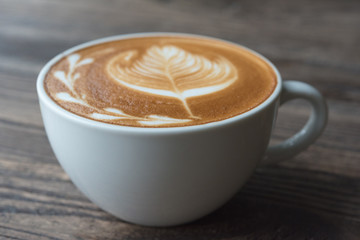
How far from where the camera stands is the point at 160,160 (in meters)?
0.57

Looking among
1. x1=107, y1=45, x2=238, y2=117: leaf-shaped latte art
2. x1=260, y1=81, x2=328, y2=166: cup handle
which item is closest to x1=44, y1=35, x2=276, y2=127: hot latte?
x1=107, y1=45, x2=238, y2=117: leaf-shaped latte art

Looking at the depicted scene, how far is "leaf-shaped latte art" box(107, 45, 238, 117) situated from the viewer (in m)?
0.68

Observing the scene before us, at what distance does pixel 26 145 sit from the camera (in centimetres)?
91

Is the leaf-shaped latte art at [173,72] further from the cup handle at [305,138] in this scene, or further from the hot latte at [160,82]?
the cup handle at [305,138]

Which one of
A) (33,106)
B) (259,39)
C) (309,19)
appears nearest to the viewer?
(33,106)

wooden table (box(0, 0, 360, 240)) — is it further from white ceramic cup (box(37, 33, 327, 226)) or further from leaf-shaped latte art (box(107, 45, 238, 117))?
leaf-shaped latte art (box(107, 45, 238, 117))

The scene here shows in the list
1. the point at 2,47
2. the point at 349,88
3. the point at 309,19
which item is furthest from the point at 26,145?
the point at 309,19

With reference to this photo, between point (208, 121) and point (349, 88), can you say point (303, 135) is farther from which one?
point (349, 88)

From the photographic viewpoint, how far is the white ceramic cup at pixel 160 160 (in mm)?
558

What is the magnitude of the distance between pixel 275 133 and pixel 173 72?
13.1 inches

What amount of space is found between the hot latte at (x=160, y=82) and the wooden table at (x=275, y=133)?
20 centimetres

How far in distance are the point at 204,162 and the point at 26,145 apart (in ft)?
1.56

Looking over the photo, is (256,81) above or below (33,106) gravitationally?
above

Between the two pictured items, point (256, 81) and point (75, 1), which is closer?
point (256, 81)
